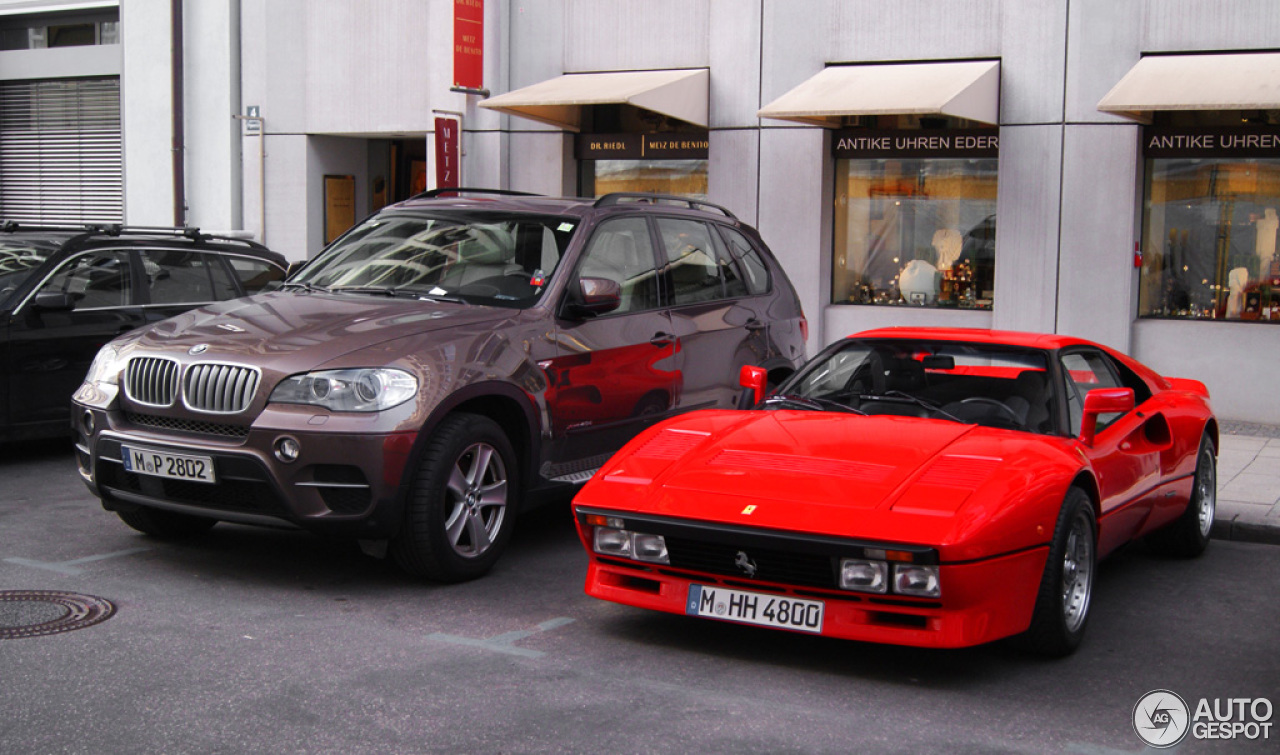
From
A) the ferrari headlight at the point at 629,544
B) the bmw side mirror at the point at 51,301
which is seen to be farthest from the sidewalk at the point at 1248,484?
the bmw side mirror at the point at 51,301

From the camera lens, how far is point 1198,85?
11.9 m

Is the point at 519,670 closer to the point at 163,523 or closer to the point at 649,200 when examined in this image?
the point at 163,523

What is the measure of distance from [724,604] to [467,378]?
178 centimetres

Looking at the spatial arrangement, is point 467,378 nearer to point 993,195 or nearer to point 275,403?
point 275,403

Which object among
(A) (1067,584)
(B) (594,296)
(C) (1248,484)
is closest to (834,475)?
(A) (1067,584)

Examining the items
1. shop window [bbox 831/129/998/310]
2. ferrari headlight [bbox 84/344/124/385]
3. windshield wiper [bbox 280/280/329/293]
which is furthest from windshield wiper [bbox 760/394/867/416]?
shop window [bbox 831/129/998/310]

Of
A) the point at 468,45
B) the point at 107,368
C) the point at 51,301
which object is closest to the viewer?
the point at 107,368

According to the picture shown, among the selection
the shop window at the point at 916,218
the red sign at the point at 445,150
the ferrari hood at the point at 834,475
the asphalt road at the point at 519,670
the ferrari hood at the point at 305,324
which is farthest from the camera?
the red sign at the point at 445,150

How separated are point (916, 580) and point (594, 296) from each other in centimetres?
263

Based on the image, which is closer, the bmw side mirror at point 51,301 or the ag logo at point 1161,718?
the ag logo at point 1161,718

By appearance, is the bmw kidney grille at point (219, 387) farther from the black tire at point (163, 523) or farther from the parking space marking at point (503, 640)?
the parking space marking at point (503, 640)

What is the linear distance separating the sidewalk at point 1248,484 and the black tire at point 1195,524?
1.57 ft

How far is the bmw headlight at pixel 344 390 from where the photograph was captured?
5836 mm

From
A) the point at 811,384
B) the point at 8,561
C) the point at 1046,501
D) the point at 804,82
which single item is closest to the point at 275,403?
the point at 8,561
